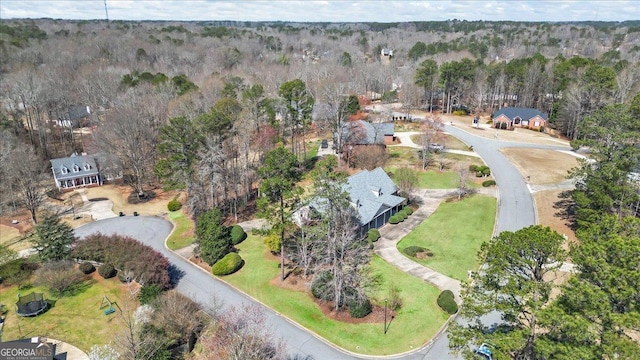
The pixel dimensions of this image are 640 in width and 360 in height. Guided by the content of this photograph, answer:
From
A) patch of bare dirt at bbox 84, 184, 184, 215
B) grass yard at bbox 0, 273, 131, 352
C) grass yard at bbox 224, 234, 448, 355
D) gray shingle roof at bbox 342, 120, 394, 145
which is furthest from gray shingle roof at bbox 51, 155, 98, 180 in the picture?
gray shingle roof at bbox 342, 120, 394, 145

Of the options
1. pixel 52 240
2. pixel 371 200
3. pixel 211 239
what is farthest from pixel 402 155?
pixel 52 240

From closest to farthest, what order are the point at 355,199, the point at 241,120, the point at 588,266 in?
the point at 588,266 < the point at 355,199 < the point at 241,120

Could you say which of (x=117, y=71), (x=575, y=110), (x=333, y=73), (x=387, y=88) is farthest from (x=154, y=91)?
(x=575, y=110)

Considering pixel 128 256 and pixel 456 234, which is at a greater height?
pixel 128 256

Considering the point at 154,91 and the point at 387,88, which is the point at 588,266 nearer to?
the point at 154,91

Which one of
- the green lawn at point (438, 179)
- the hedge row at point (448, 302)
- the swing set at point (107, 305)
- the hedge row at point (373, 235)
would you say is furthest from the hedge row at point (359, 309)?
Answer: the green lawn at point (438, 179)

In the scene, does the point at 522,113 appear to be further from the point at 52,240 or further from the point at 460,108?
the point at 52,240

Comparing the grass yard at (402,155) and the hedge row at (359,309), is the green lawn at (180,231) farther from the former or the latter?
the grass yard at (402,155)
